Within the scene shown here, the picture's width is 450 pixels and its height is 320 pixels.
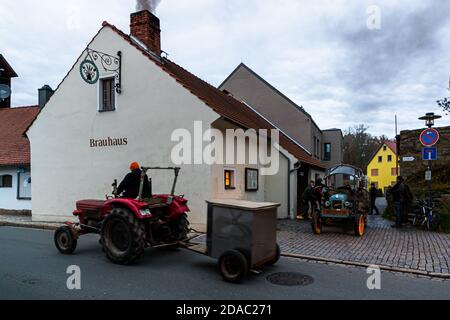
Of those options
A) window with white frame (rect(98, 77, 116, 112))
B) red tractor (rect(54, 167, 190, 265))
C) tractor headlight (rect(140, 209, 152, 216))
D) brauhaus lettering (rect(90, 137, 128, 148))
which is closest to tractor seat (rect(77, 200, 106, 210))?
red tractor (rect(54, 167, 190, 265))

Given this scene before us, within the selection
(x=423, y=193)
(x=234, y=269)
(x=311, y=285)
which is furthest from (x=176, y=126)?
(x=423, y=193)

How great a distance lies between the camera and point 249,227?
19.2 ft

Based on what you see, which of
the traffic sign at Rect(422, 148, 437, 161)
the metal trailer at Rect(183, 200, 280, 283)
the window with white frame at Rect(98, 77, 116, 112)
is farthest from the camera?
the window with white frame at Rect(98, 77, 116, 112)

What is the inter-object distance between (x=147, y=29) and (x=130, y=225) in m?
9.11

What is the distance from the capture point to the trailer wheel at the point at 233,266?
5.66 meters

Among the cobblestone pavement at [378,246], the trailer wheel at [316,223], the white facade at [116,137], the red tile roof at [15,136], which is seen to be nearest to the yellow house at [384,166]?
the white facade at [116,137]

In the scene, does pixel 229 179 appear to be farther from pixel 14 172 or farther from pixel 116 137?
pixel 14 172

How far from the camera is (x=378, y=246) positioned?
873 centimetres

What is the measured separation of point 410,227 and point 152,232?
909 centimetres

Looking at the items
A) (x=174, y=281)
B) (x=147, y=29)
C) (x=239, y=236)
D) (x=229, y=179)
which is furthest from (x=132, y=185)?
(x=147, y=29)

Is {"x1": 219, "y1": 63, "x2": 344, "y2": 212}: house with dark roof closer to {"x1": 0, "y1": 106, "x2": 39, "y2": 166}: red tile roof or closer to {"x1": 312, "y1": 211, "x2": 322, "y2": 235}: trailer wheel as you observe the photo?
{"x1": 312, "y1": 211, "x2": 322, "y2": 235}: trailer wheel

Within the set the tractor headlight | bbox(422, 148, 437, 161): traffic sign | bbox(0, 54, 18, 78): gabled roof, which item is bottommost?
the tractor headlight

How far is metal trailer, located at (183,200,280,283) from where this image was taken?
582 cm

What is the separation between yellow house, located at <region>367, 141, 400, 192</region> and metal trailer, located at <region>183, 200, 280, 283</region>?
181ft
